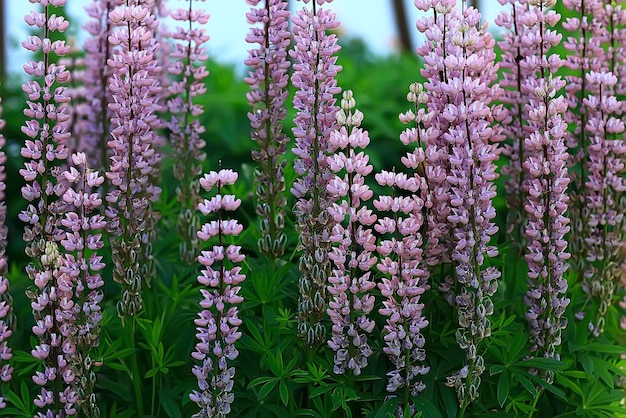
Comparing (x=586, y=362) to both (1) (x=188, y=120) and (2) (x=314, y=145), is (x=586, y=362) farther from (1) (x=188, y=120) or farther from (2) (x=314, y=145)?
(1) (x=188, y=120)

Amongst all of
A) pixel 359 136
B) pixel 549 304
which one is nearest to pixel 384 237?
pixel 549 304

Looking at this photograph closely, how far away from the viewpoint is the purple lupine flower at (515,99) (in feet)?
9.84

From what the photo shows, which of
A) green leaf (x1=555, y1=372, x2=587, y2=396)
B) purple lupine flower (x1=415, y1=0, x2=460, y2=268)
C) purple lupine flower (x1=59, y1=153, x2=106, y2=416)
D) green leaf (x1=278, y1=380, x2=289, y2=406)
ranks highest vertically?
purple lupine flower (x1=415, y1=0, x2=460, y2=268)

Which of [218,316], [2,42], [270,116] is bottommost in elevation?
[218,316]

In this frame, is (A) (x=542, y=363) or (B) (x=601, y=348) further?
(B) (x=601, y=348)

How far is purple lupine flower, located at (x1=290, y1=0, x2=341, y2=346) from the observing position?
2.58 m

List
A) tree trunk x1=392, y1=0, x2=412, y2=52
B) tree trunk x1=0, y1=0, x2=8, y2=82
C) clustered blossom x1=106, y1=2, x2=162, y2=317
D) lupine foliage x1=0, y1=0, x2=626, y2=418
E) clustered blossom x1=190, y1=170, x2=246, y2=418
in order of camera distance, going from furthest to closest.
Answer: tree trunk x1=392, y1=0, x2=412, y2=52 < tree trunk x1=0, y1=0, x2=8, y2=82 < clustered blossom x1=106, y1=2, x2=162, y2=317 < lupine foliage x1=0, y1=0, x2=626, y2=418 < clustered blossom x1=190, y1=170, x2=246, y2=418

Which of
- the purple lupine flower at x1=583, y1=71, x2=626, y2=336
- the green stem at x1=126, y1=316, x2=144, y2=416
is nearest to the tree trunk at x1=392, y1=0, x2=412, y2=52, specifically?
the purple lupine flower at x1=583, y1=71, x2=626, y2=336

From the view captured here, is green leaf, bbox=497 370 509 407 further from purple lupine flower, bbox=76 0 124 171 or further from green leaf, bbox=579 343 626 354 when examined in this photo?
purple lupine flower, bbox=76 0 124 171

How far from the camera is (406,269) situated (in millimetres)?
2516

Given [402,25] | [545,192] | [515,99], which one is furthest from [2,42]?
[545,192]

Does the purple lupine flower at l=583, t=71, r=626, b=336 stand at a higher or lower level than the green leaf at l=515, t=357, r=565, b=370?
higher

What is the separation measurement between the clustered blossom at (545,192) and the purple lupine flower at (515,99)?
12 cm

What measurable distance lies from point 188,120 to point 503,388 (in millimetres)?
1690
